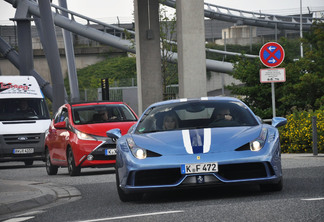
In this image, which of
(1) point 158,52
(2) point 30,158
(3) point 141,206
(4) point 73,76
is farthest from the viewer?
(4) point 73,76

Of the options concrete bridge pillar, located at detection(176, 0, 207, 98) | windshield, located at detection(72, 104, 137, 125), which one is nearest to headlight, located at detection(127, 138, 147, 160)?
windshield, located at detection(72, 104, 137, 125)

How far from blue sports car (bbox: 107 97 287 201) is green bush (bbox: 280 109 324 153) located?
31.4 ft

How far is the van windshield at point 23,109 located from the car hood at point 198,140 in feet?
43.0

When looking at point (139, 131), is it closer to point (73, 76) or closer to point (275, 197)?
point (275, 197)

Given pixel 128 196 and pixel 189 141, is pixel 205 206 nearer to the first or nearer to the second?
pixel 189 141

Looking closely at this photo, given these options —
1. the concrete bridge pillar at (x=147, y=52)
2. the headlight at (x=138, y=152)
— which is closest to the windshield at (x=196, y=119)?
the headlight at (x=138, y=152)

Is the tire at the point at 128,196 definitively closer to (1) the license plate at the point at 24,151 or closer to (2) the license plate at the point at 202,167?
(2) the license plate at the point at 202,167

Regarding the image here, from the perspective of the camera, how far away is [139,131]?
10.7 metres

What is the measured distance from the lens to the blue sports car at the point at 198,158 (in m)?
9.49

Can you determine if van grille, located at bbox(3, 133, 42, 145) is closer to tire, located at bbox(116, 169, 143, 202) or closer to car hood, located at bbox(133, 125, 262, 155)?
tire, located at bbox(116, 169, 143, 202)

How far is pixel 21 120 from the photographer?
74.0 feet

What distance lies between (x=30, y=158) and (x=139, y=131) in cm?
1213

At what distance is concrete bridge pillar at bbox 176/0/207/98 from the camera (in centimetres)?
2378

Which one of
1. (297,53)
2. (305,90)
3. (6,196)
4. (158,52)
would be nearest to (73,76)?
(158,52)
